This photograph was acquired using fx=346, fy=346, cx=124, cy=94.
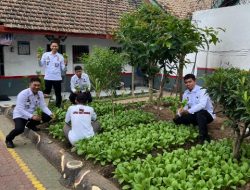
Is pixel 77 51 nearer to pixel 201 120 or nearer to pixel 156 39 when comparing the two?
pixel 156 39

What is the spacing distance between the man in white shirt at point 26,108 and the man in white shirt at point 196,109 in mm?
2942

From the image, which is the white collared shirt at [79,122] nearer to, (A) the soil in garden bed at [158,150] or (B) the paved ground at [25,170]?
(A) the soil in garden bed at [158,150]

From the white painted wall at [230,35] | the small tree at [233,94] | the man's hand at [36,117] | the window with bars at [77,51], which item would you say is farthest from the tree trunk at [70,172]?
the window with bars at [77,51]

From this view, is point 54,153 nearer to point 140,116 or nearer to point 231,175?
point 140,116

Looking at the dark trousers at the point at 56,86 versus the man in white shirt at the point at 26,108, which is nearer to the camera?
the man in white shirt at the point at 26,108

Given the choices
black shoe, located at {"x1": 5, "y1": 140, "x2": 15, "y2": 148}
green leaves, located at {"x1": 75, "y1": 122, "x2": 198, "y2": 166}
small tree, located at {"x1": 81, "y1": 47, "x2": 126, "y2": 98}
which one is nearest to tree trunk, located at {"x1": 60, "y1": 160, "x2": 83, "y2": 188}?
green leaves, located at {"x1": 75, "y1": 122, "x2": 198, "y2": 166}

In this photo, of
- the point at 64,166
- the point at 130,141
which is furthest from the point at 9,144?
the point at 130,141

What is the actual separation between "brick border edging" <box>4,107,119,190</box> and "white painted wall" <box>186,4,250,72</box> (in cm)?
581

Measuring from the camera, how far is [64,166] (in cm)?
552

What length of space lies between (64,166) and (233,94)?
2.82m

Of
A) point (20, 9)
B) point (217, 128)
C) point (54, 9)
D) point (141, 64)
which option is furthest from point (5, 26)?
point (217, 128)

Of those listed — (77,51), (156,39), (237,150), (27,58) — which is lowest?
(237,150)

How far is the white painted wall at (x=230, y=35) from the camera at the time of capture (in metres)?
9.49

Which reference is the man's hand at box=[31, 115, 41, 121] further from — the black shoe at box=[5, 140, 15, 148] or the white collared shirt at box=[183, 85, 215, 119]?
the white collared shirt at box=[183, 85, 215, 119]
